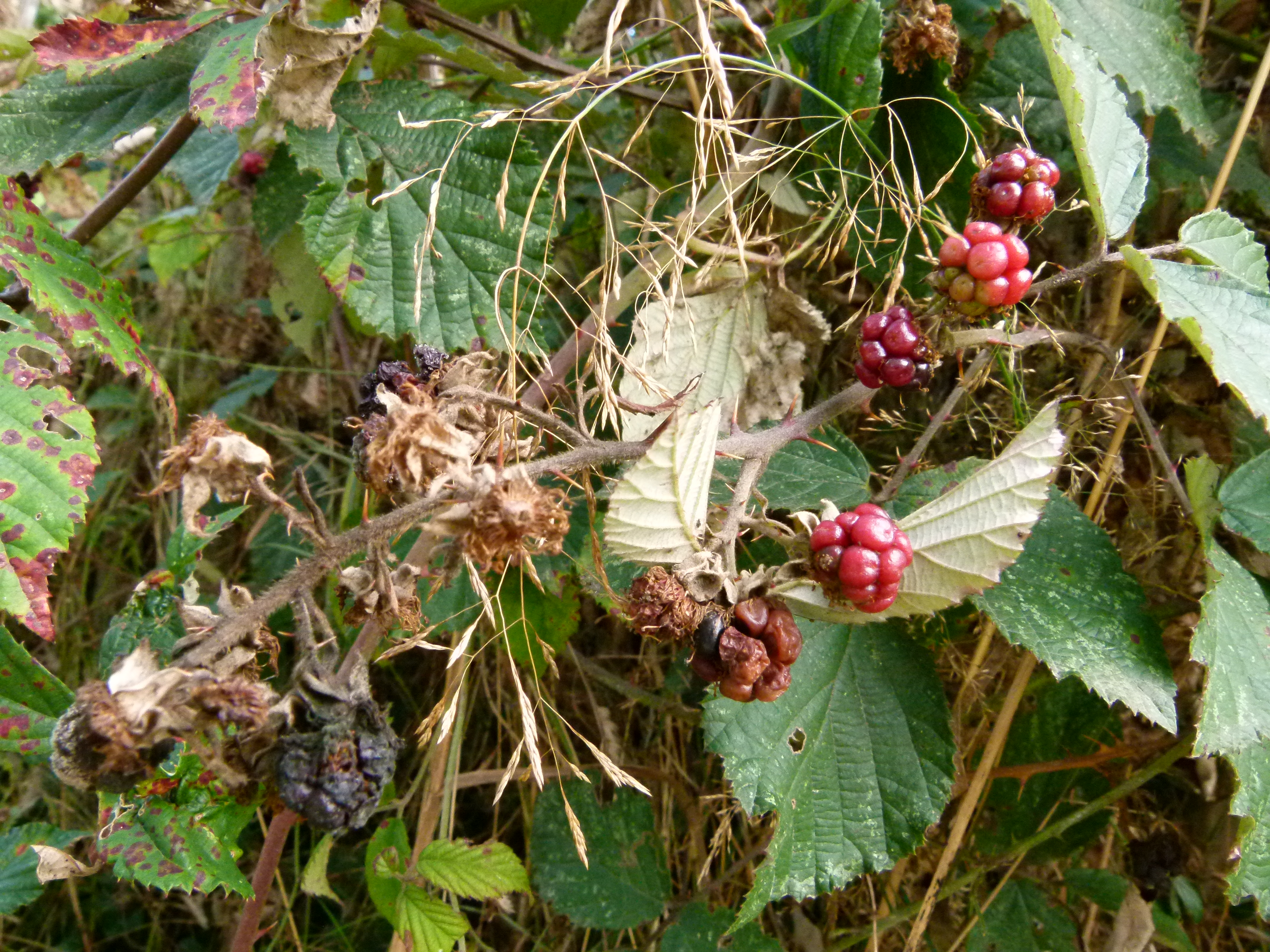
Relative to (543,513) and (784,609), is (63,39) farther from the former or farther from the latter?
(784,609)

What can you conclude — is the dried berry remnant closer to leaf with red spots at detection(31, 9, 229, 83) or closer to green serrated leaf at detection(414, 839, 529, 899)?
green serrated leaf at detection(414, 839, 529, 899)

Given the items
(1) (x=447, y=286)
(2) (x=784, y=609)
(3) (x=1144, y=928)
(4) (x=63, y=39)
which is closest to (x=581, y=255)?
(1) (x=447, y=286)

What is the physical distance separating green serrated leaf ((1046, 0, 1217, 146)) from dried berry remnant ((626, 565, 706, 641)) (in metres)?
0.84

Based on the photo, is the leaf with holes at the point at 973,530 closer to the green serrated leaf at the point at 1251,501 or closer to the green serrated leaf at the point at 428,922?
the green serrated leaf at the point at 1251,501

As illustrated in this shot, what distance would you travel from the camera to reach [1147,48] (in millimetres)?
1061

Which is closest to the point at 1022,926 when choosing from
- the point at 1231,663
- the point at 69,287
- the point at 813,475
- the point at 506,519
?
the point at 1231,663

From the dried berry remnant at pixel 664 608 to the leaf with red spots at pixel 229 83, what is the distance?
567 mm

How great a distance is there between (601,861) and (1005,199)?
38.0 inches

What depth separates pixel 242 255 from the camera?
191cm

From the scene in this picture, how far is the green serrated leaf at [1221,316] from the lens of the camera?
74cm

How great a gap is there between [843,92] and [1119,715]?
33.2 inches

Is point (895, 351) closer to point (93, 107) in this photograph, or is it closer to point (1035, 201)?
point (1035, 201)

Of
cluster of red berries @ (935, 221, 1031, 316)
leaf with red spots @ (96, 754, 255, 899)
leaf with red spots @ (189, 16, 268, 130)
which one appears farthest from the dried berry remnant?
leaf with red spots @ (189, 16, 268, 130)

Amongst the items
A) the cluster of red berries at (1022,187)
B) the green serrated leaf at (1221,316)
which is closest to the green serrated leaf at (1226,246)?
the green serrated leaf at (1221,316)
